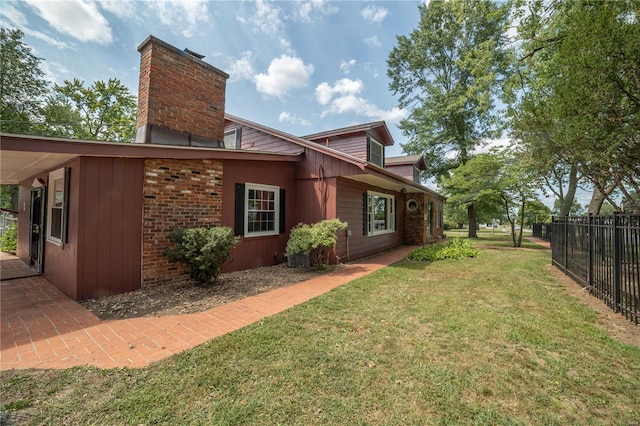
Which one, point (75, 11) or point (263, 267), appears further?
point (263, 267)

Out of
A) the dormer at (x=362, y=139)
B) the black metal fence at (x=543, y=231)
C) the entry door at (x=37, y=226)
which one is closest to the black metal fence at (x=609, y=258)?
the dormer at (x=362, y=139)

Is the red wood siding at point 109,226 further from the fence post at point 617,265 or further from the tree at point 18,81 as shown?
the tree at point 18,81

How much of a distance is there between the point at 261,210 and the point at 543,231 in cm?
2173

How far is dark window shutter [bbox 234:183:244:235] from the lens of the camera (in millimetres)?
6809

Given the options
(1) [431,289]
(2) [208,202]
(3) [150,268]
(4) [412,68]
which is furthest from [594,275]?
(4) [412,68]

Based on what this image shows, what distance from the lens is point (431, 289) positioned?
215 inches

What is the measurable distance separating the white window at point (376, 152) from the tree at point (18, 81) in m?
20.8

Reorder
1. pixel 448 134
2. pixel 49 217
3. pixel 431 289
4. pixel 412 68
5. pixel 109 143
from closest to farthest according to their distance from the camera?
pixel 109 143, pixel 431 289, pixel 49 217, pixel 448 134, pixel 412 68

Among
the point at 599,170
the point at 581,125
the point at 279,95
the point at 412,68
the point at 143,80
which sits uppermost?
the point at 412,68

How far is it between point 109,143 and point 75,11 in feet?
17.1

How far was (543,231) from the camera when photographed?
19.3 metres

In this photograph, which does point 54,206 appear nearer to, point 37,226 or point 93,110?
point 37,226

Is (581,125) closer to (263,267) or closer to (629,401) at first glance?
(629,401)

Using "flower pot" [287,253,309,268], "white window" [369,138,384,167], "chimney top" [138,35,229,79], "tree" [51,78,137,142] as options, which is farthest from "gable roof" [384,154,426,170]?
"tree" [51,78,137,142]
